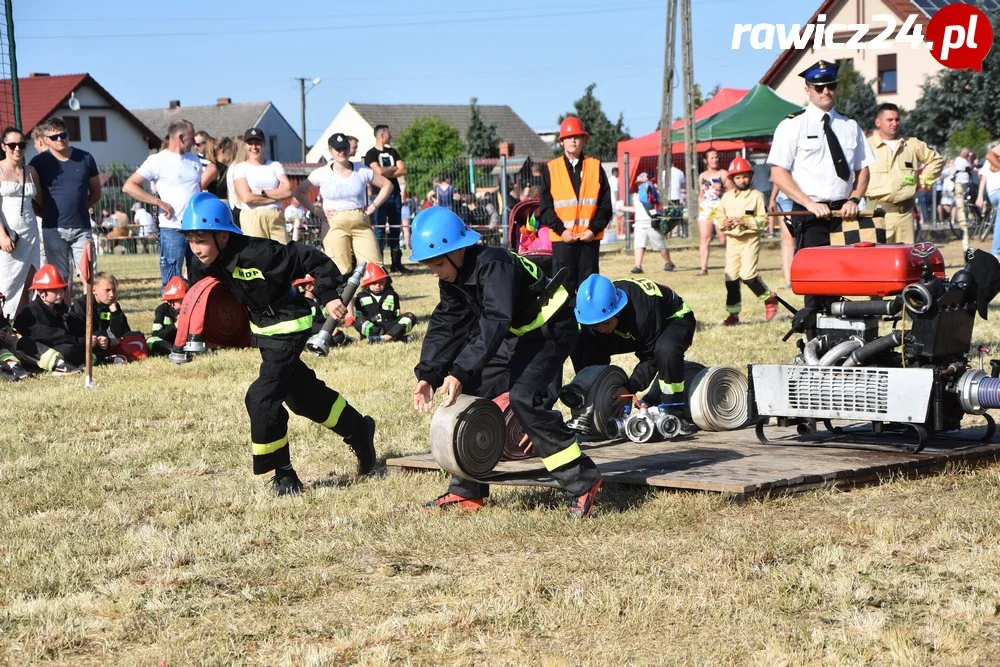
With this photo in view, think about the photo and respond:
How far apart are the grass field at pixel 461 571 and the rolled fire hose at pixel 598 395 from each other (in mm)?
1096

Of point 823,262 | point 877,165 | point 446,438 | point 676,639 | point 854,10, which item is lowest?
point 676,639

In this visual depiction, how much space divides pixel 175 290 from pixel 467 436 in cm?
736

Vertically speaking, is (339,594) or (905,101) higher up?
(905,101)

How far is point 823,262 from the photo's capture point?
7277 millimetres

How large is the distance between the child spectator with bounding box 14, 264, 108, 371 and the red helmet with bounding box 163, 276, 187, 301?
0.85 meters

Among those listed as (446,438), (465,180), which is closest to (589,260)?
(446,438)

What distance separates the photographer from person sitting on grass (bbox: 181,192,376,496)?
702 cm

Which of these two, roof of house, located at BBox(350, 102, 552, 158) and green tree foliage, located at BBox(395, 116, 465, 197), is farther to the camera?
roof of house, located at BBox(350, 102, 552, 158)

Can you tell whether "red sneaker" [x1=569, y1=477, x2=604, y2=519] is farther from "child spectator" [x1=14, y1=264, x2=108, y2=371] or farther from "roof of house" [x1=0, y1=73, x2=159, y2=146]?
"roof of house" [x1=0, y1=73, x2=159, y2=146]

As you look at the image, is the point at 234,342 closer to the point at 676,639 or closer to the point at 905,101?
the point at 676,639

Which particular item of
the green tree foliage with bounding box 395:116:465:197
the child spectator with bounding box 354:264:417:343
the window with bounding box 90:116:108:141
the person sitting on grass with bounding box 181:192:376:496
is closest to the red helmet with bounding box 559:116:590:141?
the child spectator with bounding box 354:264:417:343

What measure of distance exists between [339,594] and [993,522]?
293 centimetres

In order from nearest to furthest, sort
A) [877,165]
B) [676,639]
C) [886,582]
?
1. [676,639]
2. [886,582]
3. [877,165]

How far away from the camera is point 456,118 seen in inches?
3974
